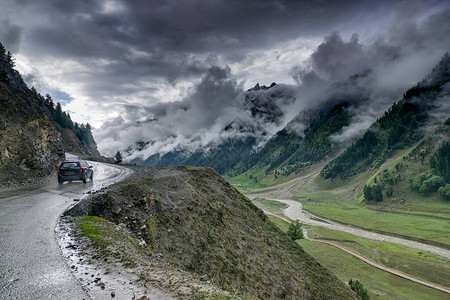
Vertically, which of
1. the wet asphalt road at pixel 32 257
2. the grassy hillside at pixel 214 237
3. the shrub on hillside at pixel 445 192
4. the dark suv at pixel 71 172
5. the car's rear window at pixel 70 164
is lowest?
the shrub on hillside at pixel 445 192

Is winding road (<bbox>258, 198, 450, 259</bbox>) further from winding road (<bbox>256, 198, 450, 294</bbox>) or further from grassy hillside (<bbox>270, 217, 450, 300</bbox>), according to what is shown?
grassy hillside (<bbox>270, 217, 450, 300</bbox>)

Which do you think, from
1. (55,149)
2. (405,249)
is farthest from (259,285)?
(405,249)

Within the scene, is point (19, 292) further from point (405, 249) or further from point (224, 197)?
point (405, 249)

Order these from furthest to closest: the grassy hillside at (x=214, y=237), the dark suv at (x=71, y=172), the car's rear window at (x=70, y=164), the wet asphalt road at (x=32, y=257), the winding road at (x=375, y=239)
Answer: the winding road at (x=375, y=239) → the car's rear window at (x=70, y=164) → the dark suv at (x=71, y=172) → the grassy hillside at (x=214, y=237) → the wet asphalt road at (x=32, y=257)

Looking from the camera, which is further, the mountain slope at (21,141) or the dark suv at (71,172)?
the mountain slope at (21,141)

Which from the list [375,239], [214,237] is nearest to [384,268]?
[375,239]

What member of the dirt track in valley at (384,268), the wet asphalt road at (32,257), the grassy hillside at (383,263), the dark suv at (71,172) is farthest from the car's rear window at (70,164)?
the dirt track in valley at (384,268)

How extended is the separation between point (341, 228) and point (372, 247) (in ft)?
124

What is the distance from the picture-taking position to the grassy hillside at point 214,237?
18438 millimetres

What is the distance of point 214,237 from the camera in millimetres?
23969

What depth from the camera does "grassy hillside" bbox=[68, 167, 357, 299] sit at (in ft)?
60.5

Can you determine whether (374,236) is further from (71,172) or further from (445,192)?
(71,172)

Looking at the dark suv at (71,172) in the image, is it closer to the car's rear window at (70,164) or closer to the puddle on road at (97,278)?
the car's rear window at (70,164)

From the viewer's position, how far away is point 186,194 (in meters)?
28.5
